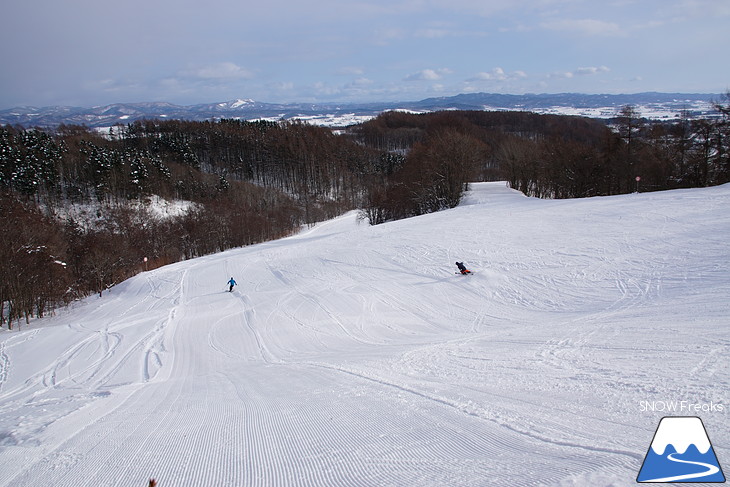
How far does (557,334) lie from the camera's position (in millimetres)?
10391

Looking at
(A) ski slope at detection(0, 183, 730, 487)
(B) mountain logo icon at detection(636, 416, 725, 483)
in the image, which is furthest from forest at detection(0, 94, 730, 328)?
(B) mountain logo icon at detection(636, 416, 725, 483)

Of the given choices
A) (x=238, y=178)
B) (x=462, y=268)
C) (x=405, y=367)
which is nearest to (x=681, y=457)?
(x=405, y=367)

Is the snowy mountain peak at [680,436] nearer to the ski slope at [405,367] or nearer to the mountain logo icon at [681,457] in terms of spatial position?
the mountain logo icon at [681,457]

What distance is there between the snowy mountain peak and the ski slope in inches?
9.7

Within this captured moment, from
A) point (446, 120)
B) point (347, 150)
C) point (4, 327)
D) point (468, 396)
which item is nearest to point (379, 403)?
point (468, 396)

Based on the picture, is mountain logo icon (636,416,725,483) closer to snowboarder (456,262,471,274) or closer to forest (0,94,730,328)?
snowboarder (456,262,471,274)

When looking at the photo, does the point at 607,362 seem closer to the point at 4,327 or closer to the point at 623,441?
the point at 623,441

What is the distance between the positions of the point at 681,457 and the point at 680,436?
12.6 inches

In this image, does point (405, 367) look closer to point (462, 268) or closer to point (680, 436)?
point (680, 436)

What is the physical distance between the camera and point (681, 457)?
13.1 ft

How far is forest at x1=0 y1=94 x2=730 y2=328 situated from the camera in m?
33.7

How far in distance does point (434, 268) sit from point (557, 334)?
31.7 ft

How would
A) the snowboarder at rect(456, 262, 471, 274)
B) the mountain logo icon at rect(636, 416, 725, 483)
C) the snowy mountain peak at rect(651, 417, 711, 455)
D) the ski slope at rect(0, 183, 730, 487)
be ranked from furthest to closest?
1. the snowboarder at rect(456, 262, 471, 274)
2. the ski slope at rect(0, 183, 730, 487)
3. the snowy mountain peak at rect(651, 417, 711, 455)
4. the mountain logo icon at rect(636, 416, 725, 483)

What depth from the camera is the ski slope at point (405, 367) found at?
5.12 meters
